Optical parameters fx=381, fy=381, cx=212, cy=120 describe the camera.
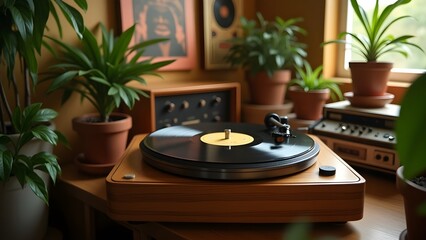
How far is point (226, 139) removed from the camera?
3.69ft

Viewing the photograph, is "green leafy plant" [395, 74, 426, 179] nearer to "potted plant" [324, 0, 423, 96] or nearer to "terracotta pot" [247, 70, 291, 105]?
"potted plant" [324, 0, 423, 96]

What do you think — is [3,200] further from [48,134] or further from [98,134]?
[98,134]

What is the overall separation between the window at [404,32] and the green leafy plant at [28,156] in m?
1.35

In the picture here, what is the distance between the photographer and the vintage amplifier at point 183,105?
1.44 m

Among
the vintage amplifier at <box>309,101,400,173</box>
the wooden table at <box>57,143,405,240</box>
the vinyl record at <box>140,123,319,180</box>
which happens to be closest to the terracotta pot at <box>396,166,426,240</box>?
the wooden table at <box>57,143,405,240</box>

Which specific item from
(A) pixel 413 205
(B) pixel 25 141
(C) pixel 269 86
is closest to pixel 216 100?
(C) pixel 269 86

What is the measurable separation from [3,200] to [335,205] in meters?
0.85

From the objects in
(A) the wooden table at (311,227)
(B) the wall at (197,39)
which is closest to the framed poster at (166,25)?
(B) the wall at (197,39)

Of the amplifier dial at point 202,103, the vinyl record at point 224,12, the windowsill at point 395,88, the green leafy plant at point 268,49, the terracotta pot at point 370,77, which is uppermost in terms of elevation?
the vinyl record at point 224,12

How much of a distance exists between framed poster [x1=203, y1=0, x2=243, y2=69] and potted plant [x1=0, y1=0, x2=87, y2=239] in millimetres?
859

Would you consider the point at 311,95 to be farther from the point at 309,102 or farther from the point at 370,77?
the point at 370,77

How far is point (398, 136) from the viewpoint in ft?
0.96

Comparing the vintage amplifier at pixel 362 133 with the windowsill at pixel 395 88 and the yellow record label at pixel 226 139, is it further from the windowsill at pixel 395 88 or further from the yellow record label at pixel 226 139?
the yellow record label at pixel 226 139

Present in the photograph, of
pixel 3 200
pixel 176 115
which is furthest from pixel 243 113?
pixel 3 200
